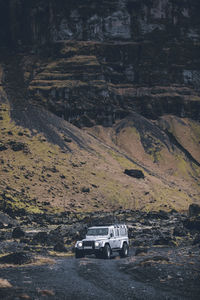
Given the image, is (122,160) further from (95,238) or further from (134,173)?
(95,238)

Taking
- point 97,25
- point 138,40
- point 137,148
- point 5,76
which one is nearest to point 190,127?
point 137,148

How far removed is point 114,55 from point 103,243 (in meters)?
122

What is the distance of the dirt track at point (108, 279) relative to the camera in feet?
63.0

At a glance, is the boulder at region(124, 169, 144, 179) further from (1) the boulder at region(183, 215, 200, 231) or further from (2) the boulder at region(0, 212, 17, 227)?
(1) the boulder at region(183, 215, 200, 231)

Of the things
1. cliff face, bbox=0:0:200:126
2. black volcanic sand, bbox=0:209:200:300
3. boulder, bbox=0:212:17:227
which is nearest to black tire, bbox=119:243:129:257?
black volcanic sand, bbox=0:209:200:300

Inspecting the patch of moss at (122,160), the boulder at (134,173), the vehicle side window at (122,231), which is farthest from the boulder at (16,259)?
the patch of moss at (122,160)

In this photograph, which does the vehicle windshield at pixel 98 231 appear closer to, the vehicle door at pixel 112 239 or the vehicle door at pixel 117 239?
the vehicle door at pixel 112 239

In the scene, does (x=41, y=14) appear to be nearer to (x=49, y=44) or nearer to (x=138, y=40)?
(x=49, y=44)

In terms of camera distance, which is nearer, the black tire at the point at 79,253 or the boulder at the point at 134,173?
the black tire at the point at 79,253

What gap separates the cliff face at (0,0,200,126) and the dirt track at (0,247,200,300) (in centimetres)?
10620

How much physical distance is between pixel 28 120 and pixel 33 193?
32770 mm

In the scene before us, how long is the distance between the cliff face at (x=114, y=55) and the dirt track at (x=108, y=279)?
106 metres

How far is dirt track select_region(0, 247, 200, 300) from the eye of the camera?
19.2 m

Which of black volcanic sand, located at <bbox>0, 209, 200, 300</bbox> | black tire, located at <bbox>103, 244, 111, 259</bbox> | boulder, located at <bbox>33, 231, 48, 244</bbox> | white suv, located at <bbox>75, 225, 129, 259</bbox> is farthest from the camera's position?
boulder, located at <bbox>33, 231, 48, 244</bbox>
